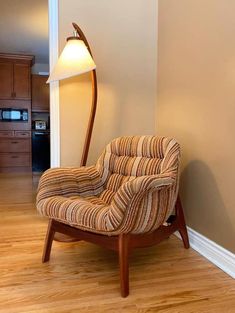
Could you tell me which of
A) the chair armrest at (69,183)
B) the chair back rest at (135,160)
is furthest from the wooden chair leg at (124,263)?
the chair armrest at (69,183)

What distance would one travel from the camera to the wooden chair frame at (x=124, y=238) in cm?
161

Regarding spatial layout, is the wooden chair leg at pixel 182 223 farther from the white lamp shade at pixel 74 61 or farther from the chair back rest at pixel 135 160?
the white lamp shade at pixel 74 61

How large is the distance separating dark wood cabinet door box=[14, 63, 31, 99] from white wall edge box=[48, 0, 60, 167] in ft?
11.6

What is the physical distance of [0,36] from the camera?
16.4 feet

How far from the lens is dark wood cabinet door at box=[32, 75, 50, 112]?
6.03 metres

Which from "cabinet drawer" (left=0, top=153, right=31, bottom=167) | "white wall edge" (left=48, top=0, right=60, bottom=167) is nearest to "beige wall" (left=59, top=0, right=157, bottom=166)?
"white wall edge" (left=48, top=0, right=60, bottom=167)

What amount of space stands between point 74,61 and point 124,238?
1.38 m

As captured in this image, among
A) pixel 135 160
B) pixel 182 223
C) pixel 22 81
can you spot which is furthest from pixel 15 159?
pixel 182 223

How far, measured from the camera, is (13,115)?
5.94 meters

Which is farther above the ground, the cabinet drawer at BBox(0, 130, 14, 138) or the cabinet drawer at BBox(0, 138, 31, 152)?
the cabinet drawer at BBox(0, 130, 14, 138)

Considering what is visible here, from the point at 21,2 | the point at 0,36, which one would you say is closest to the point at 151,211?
the point at 21,2

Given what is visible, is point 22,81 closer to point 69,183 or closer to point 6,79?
point 6,79

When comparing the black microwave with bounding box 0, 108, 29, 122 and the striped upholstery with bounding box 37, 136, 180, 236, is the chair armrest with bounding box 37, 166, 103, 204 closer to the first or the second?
the striped upholstery with bounding box 37, 136, 180, 236

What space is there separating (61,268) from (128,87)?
1703mm
